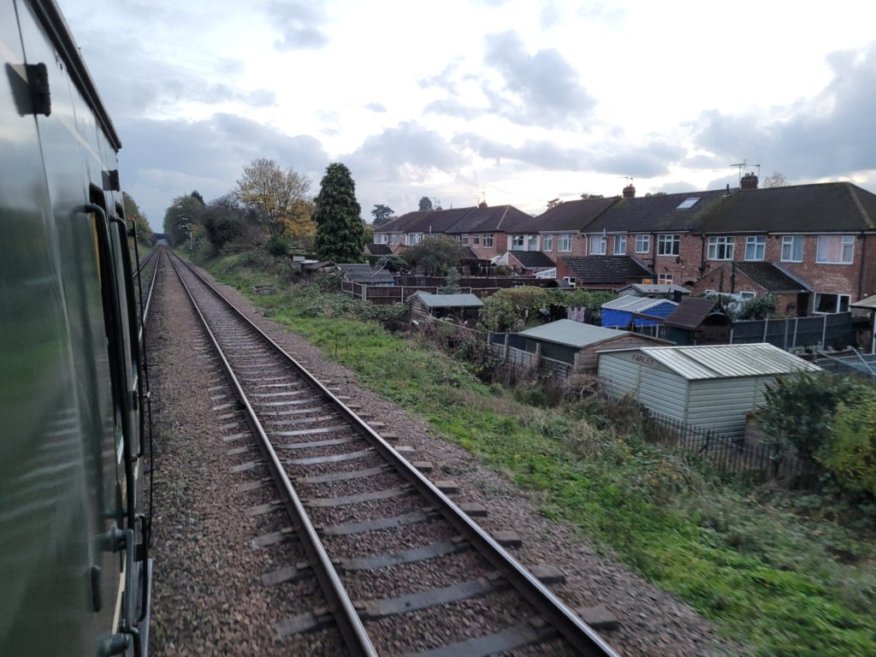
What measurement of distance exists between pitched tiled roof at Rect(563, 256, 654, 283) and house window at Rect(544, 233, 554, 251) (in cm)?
1133

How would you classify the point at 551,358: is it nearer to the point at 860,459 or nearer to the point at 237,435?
the point at 860,459

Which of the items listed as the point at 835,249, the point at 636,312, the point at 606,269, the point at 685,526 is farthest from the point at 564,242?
the point at 685,526

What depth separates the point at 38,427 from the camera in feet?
5.40

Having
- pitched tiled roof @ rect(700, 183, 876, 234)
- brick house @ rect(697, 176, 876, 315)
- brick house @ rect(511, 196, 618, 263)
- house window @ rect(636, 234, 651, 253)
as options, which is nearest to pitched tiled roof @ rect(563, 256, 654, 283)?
house window @ rect(636, 234, 651, 253)

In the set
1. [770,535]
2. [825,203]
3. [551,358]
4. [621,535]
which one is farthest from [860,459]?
[825,203]

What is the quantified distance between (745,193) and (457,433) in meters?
35.5

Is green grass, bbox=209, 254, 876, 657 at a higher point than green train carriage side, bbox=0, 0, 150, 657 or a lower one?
lower

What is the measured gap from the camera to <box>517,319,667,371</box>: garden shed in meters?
16.3

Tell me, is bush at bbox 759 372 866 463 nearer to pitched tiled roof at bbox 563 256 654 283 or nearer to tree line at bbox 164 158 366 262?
pitched tiled roof at bbox 563 256 654 283

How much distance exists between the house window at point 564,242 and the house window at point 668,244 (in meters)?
9.47

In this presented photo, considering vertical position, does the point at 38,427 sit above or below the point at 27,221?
below

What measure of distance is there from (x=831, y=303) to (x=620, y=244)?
1561 cm

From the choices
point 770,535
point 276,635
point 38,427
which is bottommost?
point 770,535

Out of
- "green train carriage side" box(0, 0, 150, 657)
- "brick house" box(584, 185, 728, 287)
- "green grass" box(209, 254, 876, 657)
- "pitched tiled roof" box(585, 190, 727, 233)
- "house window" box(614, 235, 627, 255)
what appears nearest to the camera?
"green train carriage side" box(0, 0, 150, 657)
